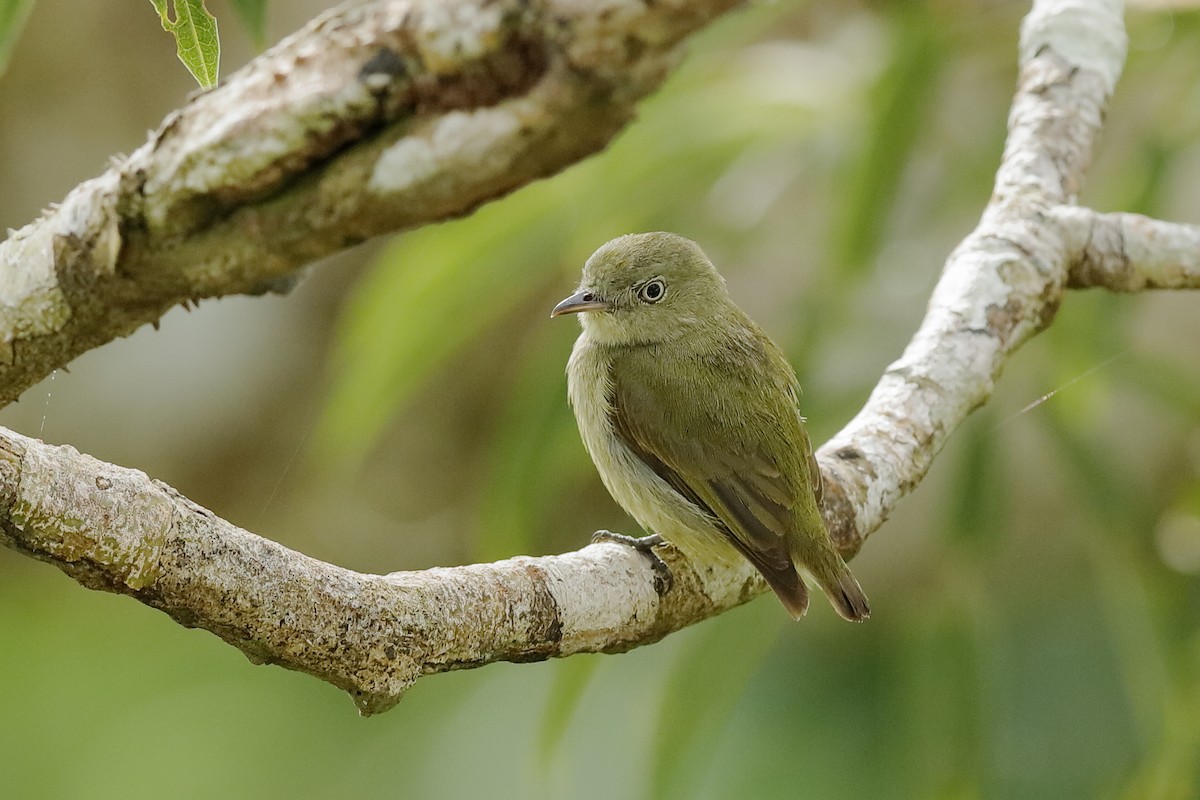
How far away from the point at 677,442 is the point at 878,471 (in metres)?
0.57

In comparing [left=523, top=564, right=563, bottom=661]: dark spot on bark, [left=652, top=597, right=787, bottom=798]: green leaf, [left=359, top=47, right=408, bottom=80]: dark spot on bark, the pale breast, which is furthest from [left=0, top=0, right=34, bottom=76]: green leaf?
[left=652, top=597, right=787, bottom=798]: green leaf

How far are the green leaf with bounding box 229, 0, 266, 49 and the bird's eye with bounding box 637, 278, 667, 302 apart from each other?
147cm

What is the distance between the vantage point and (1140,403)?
4.97 metres

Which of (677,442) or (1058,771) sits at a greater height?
(677,442)

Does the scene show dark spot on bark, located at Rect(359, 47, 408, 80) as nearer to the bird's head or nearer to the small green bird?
the small green bird

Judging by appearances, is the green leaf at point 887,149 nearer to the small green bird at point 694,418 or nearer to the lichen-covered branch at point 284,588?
the small green bird at point 694,418

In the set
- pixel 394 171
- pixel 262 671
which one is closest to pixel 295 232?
pixel 394 171

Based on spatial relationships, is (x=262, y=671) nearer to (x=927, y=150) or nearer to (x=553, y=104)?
(x=927, y=150)

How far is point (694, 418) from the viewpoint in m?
2.90

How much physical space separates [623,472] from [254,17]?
4.72 ft

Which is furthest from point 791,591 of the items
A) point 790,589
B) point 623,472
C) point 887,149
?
point 887,149

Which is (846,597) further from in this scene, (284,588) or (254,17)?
(254,17)

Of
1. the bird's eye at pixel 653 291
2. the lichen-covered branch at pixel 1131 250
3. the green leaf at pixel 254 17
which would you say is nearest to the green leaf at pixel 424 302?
the bird's eye at pixel 653 291

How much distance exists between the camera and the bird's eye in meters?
3.23
